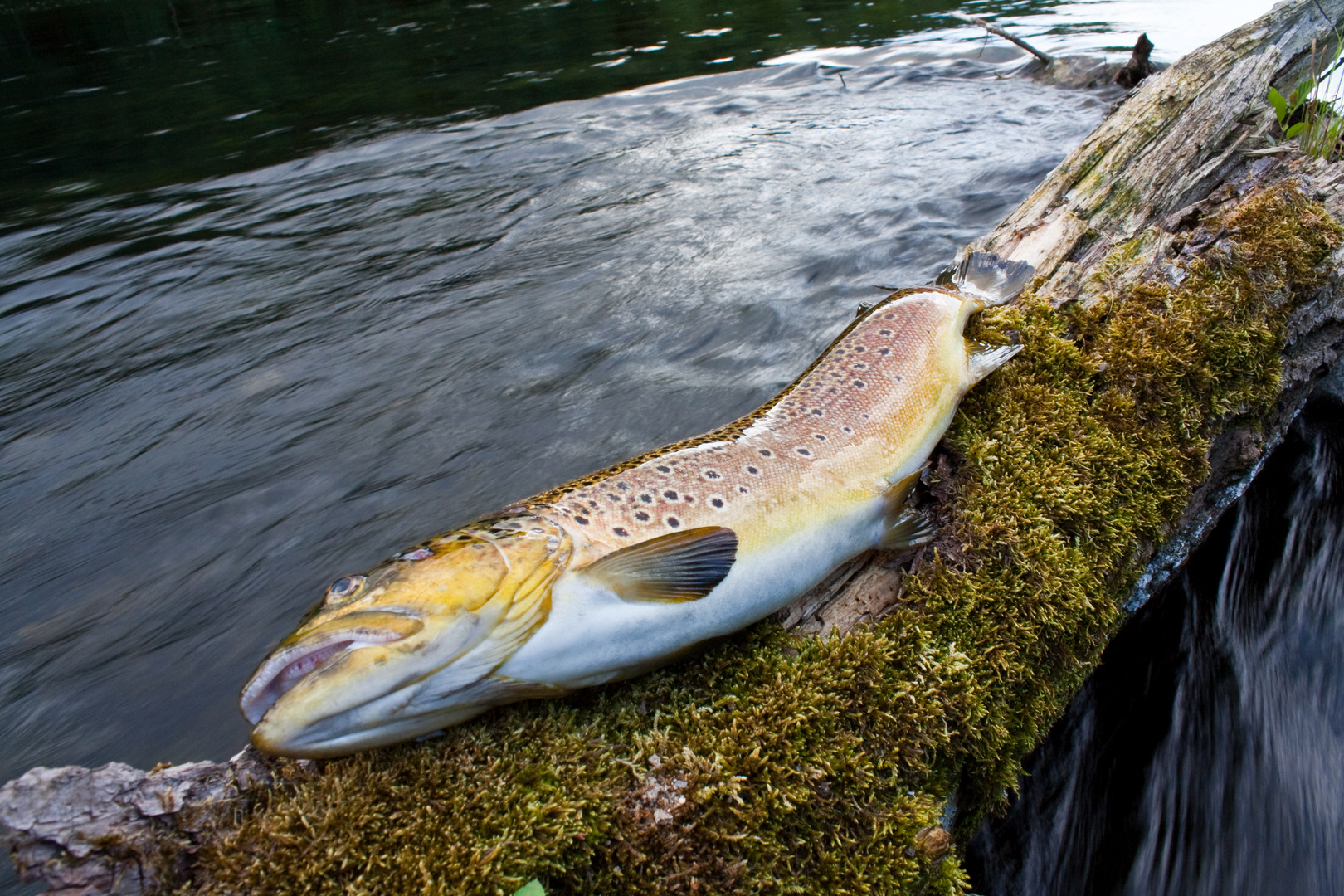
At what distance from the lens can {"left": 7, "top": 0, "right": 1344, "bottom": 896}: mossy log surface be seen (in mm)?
2322

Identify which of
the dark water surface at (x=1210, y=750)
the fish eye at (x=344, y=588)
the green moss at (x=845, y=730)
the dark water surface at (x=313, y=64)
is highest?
the dark water surface at (x=313, y=64)

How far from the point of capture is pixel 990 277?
4758 millimetres

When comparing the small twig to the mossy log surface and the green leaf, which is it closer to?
the green leaf

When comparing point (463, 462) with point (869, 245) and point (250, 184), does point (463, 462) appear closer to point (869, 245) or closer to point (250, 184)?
point (869, 245)

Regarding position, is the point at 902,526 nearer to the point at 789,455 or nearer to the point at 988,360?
the point at 789,455

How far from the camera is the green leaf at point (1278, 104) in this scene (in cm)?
630

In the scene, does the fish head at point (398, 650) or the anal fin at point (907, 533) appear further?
the anal fin at point (907, 533)

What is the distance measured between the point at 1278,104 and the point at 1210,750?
5.28 meters

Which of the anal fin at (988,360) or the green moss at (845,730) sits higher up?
the anal fin at (988,360)

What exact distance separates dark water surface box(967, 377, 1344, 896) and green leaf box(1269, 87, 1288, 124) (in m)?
3.45

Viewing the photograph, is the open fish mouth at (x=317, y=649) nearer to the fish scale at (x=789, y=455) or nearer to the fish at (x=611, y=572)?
the fish at (x=611, y=572)

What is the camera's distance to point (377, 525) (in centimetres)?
603

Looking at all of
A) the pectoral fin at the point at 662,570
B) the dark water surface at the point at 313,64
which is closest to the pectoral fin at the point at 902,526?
the pectoral fin at the point at 662,570

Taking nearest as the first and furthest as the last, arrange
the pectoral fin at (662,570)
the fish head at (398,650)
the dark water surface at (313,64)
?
1. the fish head at (398,650)
2. the pectoral fin at (662,570)
3. the dark water surface at (313,64)
